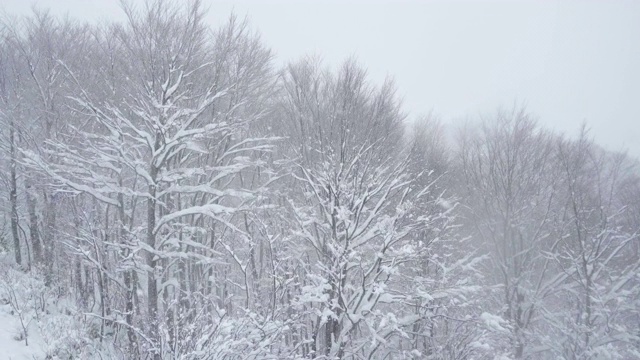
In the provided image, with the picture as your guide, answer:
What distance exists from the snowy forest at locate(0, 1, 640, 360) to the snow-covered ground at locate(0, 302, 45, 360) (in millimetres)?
45

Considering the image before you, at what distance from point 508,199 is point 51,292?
50.8 ft

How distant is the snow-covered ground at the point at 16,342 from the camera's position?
7617 mm

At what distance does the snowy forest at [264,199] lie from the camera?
30.0 feet

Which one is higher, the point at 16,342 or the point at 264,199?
the point at 264,199

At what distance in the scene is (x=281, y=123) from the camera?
15.2 meters

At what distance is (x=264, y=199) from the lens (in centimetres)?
1352

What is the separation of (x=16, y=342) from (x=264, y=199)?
7.54m

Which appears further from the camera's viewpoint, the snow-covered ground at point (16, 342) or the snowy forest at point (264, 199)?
the snowy forest at point (264, 199)

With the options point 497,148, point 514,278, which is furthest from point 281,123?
point 514,278

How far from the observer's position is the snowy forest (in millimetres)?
9141

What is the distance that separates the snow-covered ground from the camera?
25.0 ft

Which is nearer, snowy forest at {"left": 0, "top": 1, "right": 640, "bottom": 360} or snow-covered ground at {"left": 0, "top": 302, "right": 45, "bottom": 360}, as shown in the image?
snow-covered ground at {"left": 0, "top": 302, "right": 45, "bottom": 360}

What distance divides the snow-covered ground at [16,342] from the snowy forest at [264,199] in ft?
0.15

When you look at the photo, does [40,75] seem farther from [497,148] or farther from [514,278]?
[514,278]
